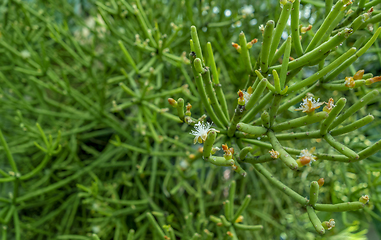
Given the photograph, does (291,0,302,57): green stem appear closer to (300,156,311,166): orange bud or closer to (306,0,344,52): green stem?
(306,0,344,52): green stem

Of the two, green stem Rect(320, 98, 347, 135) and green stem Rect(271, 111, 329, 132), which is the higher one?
green stem Rect(320, 98, 347, 135)

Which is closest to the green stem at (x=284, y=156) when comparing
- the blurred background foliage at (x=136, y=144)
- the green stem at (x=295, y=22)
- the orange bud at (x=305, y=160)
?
the orange bud at (x=305, y=160)

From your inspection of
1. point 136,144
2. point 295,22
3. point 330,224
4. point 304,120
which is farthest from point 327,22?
point 136,144

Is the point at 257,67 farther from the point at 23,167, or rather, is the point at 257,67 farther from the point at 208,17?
the point at 23,167

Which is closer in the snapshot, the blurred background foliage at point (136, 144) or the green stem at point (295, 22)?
the green stem at point (295, 22)

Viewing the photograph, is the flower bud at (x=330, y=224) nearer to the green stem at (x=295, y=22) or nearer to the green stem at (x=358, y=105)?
the green stem at (x=358, y=105)

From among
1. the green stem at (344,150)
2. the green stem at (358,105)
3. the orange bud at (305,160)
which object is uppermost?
the green stem at (358,105)

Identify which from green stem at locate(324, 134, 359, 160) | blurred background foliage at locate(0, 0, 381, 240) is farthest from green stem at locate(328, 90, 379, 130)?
blurred background foliage at locate(0, 0, 381, 240)

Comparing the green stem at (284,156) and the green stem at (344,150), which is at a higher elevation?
the green stem at (344,150)

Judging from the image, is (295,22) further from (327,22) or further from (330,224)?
(330,224)

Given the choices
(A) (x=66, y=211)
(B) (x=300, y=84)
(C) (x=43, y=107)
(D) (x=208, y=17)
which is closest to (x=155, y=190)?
(A) (x=66, y=211)

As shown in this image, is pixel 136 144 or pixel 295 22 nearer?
pixel 295 22
